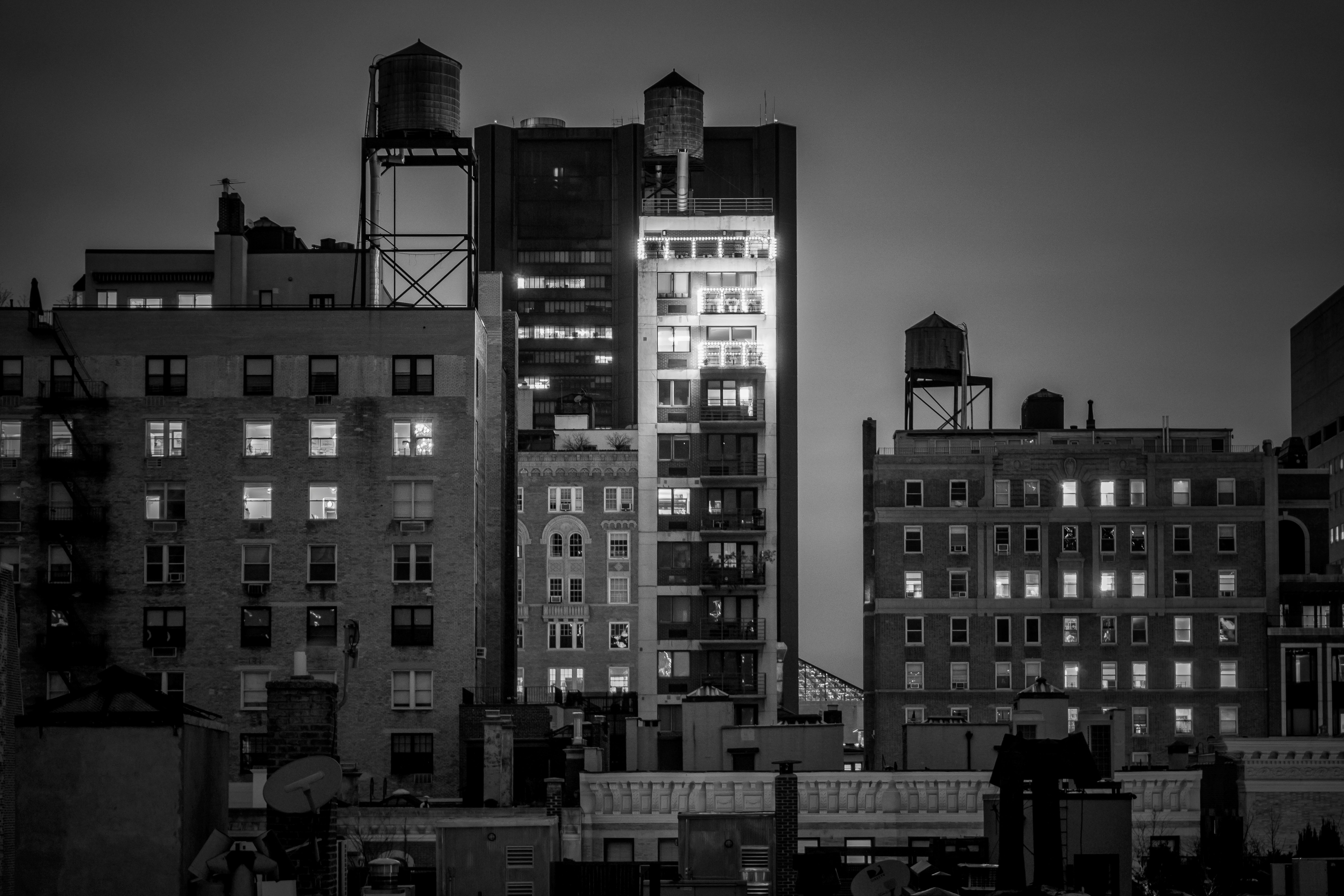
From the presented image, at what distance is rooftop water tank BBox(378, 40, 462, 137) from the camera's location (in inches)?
4761

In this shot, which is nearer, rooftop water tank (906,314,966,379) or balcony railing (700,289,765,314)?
balcony railing (700,289,765,314)

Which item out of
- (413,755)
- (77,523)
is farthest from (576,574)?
(77,523)

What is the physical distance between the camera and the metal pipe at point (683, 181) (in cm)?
14800

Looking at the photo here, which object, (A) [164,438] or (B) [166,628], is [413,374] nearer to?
(A) [164,438]

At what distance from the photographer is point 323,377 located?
11519 centimetres

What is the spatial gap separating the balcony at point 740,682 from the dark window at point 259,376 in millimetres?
33682

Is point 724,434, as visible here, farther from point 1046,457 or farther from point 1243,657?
point 1243,657

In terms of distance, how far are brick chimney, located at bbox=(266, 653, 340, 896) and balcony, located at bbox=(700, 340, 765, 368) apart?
81.1 metres

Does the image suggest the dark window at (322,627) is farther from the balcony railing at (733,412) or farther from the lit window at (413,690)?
the balcony railing at (733,412)

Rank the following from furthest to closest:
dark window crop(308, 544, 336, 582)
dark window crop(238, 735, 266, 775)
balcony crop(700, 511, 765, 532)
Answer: balcony crop(700, 511, 765, 532), dark window crop(308, 544, 336, 582), dark window crop(238, 735, 266, 775)

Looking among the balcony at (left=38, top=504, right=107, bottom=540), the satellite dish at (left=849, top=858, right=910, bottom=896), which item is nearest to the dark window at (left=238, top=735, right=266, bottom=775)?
the balcony at (left=38, top=504, right=107, bottom=540)

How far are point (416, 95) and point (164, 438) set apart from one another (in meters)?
22.6

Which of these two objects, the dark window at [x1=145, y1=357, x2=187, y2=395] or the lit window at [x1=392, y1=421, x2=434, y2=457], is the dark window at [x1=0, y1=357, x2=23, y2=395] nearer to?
the dark window at [x1=145, y1=357, x2=187, y2=395]

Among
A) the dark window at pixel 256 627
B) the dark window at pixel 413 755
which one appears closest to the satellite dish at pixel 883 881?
the dark window at pixel 413 755
